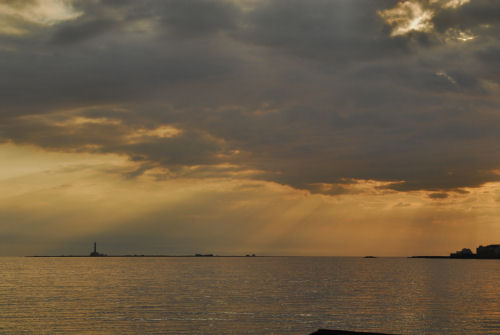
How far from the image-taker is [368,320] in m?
66.8

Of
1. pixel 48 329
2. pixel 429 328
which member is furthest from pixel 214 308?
pixel 429 328

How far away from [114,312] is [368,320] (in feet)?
119

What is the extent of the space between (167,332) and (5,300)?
1796 inches

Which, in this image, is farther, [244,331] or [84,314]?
[84,314]

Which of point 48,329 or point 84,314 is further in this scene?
point 84,314

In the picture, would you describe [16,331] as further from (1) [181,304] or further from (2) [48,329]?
(1) [181,304]

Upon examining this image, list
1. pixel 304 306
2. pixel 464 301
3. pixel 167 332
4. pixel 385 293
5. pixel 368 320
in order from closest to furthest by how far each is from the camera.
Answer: pixel 167 332
pixel 368 320
pixel 304 306
pixel 464 301
pixel 385 293

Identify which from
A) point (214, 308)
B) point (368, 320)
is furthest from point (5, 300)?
point (368, 320)

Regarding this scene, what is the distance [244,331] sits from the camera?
5659cm

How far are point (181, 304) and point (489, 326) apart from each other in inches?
1807

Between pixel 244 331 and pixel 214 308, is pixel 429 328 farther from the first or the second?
pixel 214 308

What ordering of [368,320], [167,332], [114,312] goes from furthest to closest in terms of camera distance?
[114,312]
[368,320]
[167,332]

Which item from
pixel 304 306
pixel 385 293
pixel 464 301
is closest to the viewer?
pixel 304 306

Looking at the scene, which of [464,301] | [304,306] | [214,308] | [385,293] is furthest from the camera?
[385,293]
